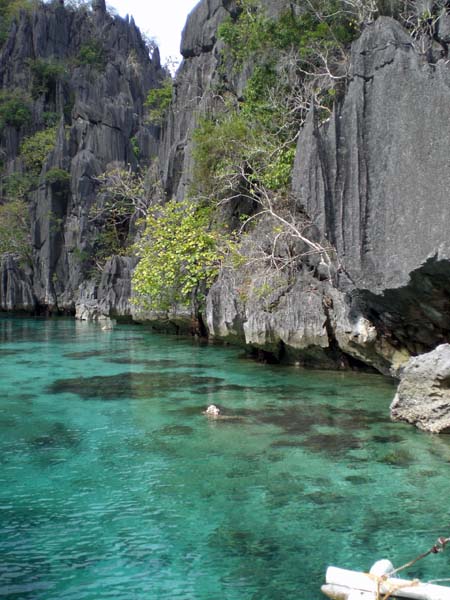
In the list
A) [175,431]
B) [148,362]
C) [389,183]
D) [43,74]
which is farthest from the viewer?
[43,74]

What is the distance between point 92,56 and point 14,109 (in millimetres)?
7982

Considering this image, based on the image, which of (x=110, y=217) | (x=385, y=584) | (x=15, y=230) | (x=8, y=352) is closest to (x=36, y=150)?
(x=15, y=230)

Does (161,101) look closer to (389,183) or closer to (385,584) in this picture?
(389,183)

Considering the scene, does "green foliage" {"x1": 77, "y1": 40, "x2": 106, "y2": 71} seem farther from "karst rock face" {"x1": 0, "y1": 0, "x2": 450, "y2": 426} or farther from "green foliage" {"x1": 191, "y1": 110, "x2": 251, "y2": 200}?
"green foliage" {"x1": 191, "y1": 110, "x2": 251, "y2": 200}

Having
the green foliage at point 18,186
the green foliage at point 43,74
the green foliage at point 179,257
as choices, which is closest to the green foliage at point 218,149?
the green foliage at point 179,257

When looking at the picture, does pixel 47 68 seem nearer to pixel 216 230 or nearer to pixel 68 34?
pixel 68 34

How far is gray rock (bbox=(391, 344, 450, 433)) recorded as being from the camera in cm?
841

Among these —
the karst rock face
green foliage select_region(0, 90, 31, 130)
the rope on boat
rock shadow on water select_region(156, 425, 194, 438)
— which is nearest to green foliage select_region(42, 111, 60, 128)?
green foliage select_region(0, 90, 31, 130)

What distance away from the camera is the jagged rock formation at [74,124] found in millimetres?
35844

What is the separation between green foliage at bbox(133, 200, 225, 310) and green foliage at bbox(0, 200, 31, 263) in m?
18.9

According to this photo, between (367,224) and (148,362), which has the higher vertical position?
(367,224)

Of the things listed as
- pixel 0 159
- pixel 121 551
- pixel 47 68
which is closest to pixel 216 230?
pixel 121 551

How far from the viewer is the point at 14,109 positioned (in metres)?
42.5

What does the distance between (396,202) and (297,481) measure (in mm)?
4782
